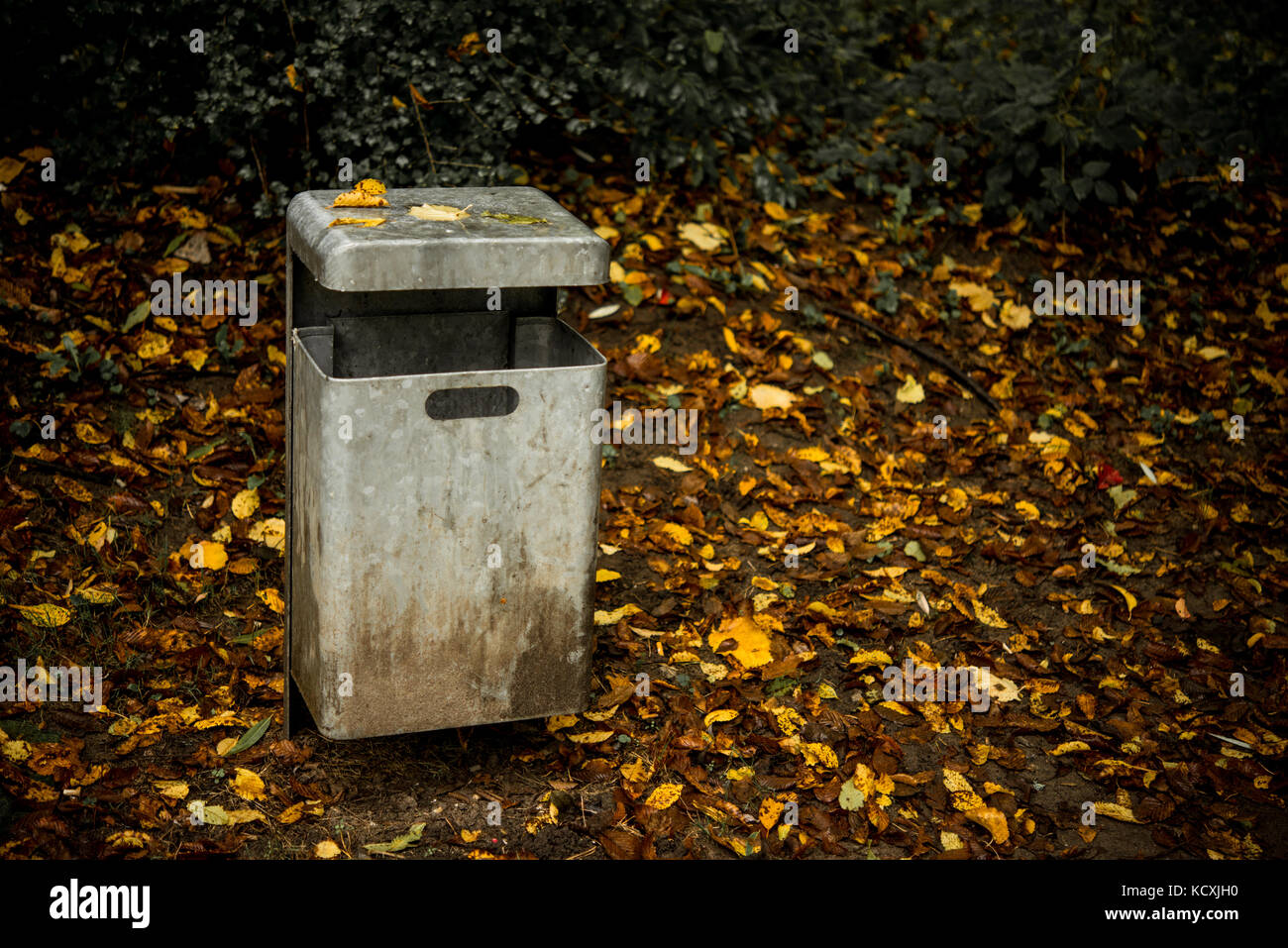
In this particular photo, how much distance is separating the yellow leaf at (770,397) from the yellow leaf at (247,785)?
2.30 m

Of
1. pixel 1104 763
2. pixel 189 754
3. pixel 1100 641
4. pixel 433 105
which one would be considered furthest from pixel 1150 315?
pixel 189 754

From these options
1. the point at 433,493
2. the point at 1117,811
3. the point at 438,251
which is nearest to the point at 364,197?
the point at 438,251

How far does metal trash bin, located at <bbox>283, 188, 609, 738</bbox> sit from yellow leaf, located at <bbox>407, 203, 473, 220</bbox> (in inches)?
1.2

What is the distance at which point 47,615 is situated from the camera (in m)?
3.18

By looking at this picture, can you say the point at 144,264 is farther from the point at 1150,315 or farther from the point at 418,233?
the point at 1150,315

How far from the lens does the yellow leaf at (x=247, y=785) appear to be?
9.09 feet

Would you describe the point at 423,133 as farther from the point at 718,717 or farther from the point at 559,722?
the point at 718,717

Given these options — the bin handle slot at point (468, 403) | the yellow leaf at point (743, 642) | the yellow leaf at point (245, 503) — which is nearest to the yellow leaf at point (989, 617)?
the yellow leaf at point (743, 642)

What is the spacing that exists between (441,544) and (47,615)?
4.33 feet

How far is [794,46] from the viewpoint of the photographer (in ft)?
18.6

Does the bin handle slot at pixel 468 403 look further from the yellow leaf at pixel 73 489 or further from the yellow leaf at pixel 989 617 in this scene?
the yellow leaf at pixel 989 617

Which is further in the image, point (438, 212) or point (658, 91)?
point (658, 91)

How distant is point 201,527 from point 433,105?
1.78m

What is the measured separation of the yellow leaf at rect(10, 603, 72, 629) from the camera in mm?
3154
